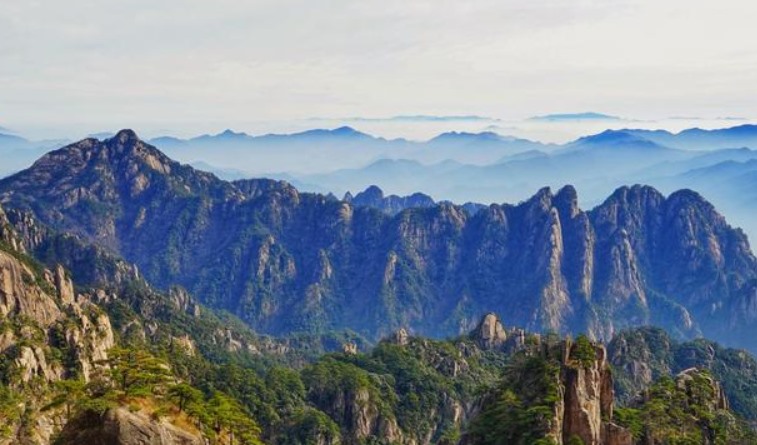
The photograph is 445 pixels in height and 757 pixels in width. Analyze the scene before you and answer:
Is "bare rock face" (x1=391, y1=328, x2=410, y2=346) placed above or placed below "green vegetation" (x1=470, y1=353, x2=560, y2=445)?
below

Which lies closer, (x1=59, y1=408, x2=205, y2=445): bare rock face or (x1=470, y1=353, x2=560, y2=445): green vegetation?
(x1=59, y1=408, x2=205, y2=445): bare rock face

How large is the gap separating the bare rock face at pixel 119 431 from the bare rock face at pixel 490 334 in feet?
421

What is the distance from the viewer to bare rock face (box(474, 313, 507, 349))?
6693 inches

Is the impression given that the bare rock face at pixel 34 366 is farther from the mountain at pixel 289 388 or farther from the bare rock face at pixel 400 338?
the bare rock face at pixel 400 338

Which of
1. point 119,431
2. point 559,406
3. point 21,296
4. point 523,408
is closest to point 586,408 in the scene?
point 559,406

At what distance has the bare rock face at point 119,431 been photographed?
44.3 m

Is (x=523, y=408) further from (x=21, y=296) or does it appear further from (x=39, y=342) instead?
(x=21, y=296)

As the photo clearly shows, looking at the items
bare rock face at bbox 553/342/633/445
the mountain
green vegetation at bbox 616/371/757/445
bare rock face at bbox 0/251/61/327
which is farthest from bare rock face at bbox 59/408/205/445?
bare rock face at bbox 0/251/61/327

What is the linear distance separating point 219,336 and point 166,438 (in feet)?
508

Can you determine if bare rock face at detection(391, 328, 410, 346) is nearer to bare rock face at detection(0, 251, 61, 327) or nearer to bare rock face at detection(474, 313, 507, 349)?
bare rock face at detection(474, 313, 507, 349)

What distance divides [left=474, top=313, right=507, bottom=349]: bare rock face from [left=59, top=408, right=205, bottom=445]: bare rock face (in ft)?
421

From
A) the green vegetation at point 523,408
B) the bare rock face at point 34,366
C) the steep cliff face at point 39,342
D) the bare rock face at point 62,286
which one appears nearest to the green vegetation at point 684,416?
the green vegetation at point 523,408

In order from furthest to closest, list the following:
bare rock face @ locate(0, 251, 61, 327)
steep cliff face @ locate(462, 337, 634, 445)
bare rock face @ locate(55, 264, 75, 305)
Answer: bare rock face @ locate(55, 264, 75, 305) < bare rock face @ locate(0, 251, 61, 327) < steep cliff face @ locate(462, 337, 634, 445)

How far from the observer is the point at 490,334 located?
559 ft
